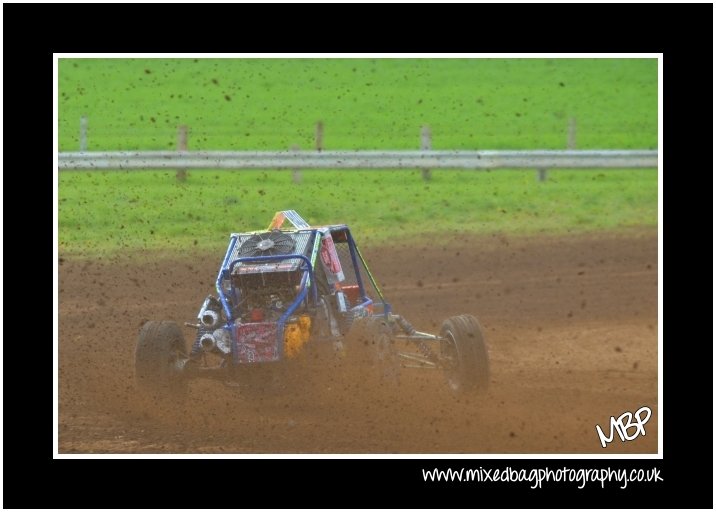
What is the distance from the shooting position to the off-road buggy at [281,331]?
8.17 m

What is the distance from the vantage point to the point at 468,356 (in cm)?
845

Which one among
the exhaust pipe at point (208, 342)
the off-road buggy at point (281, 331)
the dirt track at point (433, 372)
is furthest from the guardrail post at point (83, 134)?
the exhaust pipe at point (208, 342)

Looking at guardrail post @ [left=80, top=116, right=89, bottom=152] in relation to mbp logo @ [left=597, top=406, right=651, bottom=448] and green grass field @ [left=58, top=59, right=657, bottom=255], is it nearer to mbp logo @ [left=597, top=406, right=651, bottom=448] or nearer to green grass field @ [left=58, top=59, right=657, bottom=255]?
green grass field @ [left=58, top=59, right=657, bottom=255]

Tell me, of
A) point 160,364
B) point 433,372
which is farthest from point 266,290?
point 433,372

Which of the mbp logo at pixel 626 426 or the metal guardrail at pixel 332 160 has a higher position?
the metal guardrail at pixel 332 160

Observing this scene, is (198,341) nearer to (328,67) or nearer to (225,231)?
(225,231)

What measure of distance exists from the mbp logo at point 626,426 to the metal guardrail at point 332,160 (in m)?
8.97

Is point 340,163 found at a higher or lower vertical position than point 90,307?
higher

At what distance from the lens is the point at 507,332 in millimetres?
11148

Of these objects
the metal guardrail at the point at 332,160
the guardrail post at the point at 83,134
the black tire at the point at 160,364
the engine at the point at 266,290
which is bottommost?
the black tire at the point at 160,364

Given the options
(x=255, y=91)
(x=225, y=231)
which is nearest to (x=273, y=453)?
(x=225, y=231)

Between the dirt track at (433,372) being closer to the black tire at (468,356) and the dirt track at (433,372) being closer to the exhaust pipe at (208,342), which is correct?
the black tire at (468,356)

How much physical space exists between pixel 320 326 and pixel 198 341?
97 centimetres

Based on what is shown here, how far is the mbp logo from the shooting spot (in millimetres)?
7816
